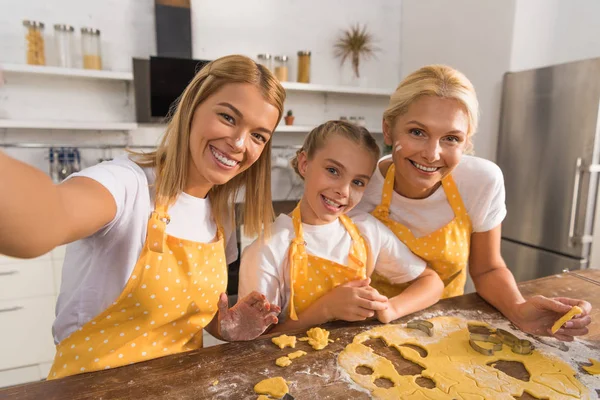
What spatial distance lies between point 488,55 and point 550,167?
0.96 metres

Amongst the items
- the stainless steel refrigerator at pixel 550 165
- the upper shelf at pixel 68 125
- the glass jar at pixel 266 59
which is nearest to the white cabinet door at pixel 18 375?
the upper shelf at pixel 68 125

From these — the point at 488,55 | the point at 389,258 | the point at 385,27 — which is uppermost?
the point at 385,27

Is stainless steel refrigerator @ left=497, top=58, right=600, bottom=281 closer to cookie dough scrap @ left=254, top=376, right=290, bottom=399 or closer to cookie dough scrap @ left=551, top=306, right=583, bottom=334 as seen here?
cookie dough scrap @ left=551, top=306, right=583, bottom=334

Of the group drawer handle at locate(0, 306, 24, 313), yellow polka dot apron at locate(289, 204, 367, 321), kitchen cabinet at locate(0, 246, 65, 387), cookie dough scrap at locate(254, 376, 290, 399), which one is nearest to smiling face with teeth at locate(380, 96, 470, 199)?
yellow polka dot apron at locate(289, 204, 367, 321)

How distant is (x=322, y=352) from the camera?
93cm

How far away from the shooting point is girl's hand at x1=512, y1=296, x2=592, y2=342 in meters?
1.03

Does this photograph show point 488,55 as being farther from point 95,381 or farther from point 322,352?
point 95,381

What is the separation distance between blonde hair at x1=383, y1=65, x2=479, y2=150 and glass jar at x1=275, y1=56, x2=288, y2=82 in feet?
7.16

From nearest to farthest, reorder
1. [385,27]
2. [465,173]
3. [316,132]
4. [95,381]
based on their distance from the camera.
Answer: [95,381]
[316,132]
[465,173]
[385,27]

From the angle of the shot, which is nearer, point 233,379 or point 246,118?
point 233,379

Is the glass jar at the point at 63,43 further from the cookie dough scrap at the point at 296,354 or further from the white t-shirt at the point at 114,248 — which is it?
the cookie dough scrap at the point at 296,354

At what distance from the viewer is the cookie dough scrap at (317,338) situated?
0.95m

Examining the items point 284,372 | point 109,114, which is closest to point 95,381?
point 284,372

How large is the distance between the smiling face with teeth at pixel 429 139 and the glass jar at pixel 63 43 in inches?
94.1
